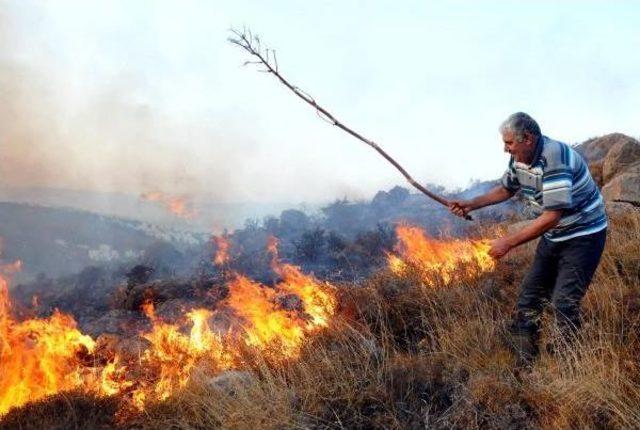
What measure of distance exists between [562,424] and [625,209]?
7011 mm

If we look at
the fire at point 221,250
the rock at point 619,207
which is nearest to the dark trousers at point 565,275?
the rock at point 619,207

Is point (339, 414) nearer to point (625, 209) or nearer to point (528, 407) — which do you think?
point (528, 407)

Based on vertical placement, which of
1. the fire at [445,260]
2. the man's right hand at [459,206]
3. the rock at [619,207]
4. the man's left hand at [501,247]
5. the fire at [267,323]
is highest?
the man's right hand at [459,206]

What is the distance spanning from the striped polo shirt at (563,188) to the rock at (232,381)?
8.86 ft

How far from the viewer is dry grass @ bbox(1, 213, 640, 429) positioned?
336cm

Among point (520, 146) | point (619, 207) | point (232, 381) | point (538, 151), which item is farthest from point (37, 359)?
point (619, 207)

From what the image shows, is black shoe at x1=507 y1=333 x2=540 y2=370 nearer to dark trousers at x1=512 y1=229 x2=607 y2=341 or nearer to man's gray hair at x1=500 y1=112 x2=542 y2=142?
dark trousers at x1=512 y1=229 x2=607 y2=341

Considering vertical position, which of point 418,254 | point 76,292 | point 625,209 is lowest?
point 76,292

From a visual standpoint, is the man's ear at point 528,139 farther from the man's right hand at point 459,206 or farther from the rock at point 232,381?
the rock at point 232,381

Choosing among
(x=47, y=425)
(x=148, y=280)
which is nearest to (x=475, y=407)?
(x=47, y=425)

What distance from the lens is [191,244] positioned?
62.3 ft

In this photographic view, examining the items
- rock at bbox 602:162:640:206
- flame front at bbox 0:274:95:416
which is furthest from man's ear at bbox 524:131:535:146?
rock at bbox 602:162:640:206

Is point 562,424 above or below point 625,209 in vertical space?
below

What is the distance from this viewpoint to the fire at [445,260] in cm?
689
